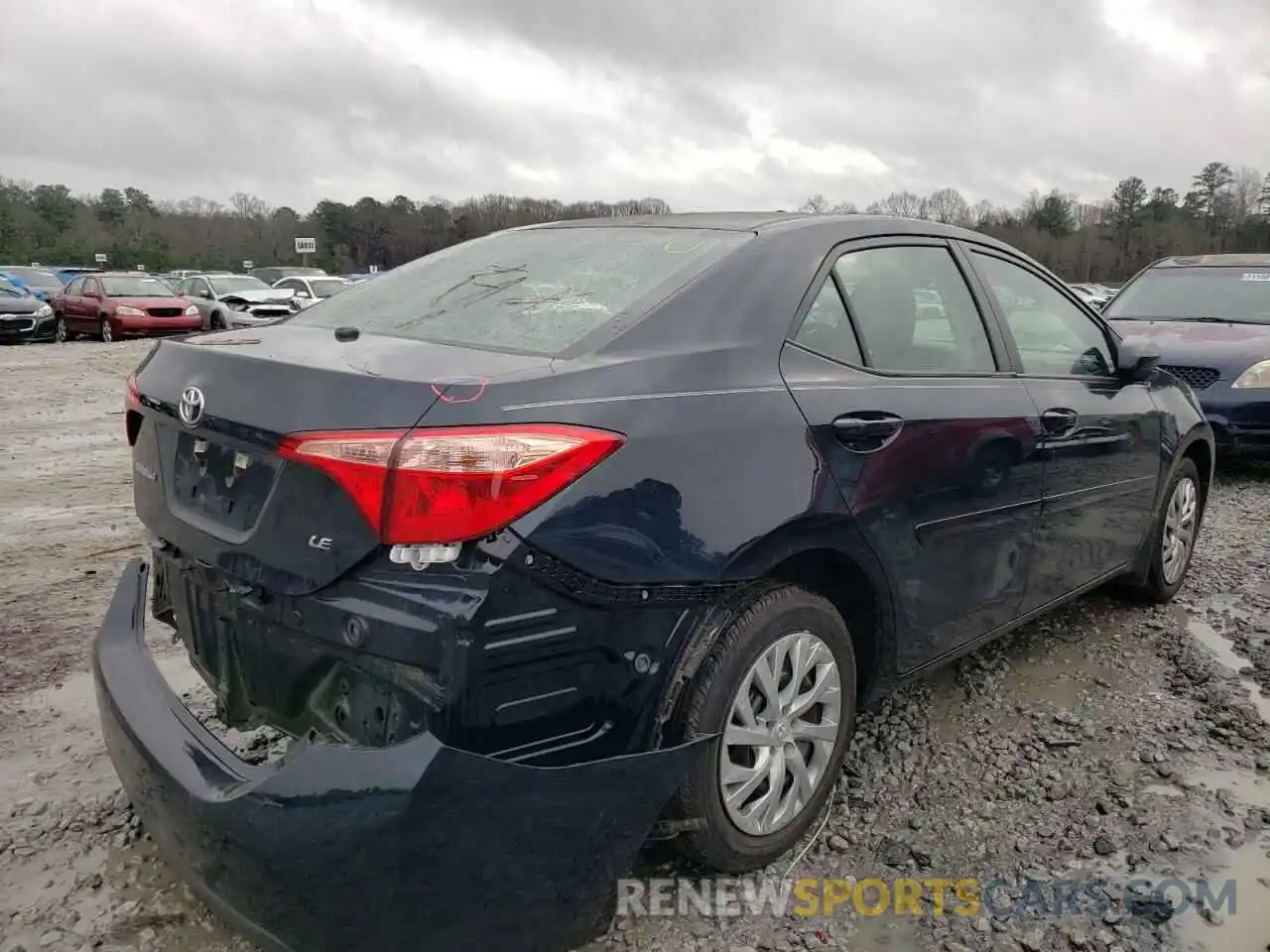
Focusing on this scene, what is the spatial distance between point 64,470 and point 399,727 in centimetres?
626

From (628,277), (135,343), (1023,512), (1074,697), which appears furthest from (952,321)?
(135,343)

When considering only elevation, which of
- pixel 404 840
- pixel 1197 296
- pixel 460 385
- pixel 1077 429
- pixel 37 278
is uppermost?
pixel 1197 296

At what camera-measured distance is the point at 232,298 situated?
75.4 ft

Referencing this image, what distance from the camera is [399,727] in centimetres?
184

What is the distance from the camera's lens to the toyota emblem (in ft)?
7.05

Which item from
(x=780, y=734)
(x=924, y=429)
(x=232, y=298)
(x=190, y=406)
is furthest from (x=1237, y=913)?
(x=232, y=298)

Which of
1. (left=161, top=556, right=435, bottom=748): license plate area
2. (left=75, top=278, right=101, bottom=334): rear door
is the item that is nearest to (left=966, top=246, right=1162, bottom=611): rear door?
(left=161, top=556, right=435, bottom=748): license plate area

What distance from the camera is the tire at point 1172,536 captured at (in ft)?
13.9

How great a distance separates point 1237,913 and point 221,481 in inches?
106

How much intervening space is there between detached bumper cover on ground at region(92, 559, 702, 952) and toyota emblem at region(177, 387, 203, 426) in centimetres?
73

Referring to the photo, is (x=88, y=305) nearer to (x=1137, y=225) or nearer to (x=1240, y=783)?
(x=1240, y=783)

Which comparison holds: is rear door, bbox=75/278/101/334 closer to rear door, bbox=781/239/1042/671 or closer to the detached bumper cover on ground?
rear door, bbox=781/239/1042/671

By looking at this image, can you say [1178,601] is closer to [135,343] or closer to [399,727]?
[399,727]

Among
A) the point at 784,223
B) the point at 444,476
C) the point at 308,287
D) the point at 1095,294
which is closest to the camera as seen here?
the point at 444,476
